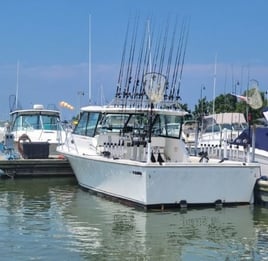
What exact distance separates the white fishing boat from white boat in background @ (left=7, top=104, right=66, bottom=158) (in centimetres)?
443

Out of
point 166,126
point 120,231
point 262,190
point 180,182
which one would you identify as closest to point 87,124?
point 166,126

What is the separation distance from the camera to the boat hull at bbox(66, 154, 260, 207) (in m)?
14.6

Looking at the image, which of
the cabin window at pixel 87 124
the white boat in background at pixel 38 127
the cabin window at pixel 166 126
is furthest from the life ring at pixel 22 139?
the cabin window at pixel 166 126

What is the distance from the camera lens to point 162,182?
1459 cm

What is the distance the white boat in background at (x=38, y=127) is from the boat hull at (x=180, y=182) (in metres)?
9.03

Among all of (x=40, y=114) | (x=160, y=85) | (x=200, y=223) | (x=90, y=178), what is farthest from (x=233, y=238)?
(x=40, y=114)

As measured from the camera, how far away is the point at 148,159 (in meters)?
14.7

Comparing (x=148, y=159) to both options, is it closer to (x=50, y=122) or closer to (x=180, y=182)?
(x=180, y=182)

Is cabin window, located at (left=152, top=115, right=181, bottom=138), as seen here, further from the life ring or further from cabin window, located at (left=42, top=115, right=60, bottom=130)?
cabin window, located at (left=42, top=115, right=60, bottom=130)

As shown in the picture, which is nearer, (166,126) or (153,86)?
(153,86)

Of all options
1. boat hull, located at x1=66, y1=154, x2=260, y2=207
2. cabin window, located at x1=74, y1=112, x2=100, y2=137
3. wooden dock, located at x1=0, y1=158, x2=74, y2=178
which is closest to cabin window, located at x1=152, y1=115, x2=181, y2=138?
cabin window, located at x1=74, y1=112, x2=100, y2=137

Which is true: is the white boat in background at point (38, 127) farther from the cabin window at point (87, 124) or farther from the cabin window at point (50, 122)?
the cabin window at point (87, 124)

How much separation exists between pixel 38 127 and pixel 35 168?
15.2 ft

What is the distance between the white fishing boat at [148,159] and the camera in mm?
14766
